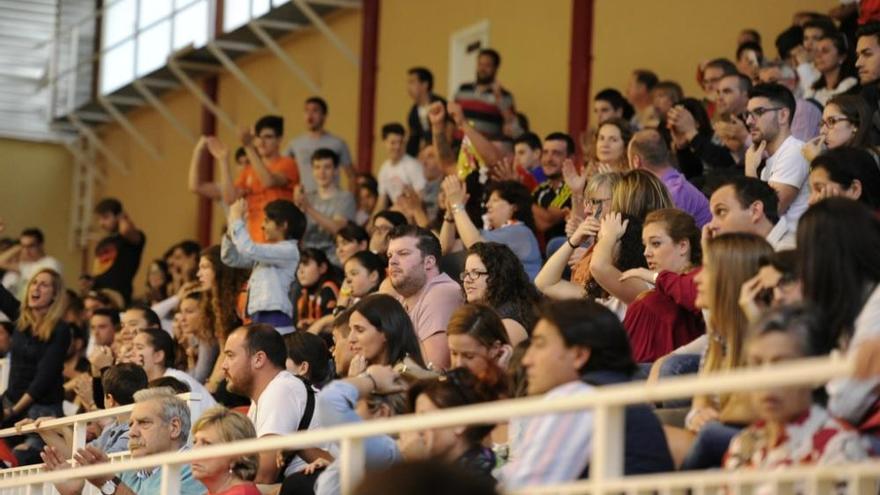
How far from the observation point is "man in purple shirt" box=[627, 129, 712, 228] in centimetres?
788

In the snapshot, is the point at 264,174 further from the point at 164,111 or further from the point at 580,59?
the point at 164,111

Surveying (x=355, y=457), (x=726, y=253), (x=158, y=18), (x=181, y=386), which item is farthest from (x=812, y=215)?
(x=158, y=18)

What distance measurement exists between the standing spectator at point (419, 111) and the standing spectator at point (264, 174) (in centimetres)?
94

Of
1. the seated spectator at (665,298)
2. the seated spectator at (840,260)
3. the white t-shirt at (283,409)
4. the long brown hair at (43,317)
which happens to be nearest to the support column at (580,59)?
the long brown hair at (43,317)

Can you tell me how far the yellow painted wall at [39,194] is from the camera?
2080cm

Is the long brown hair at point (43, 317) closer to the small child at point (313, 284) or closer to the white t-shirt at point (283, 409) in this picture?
the small child at point (313, 284)

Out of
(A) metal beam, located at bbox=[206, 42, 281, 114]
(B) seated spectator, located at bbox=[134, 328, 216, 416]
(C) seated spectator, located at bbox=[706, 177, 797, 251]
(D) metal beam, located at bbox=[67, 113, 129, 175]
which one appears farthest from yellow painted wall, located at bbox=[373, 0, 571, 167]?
(C) seated spectator, located at bbox=[706, 177, 797, 251]

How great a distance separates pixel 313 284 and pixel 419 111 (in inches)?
124

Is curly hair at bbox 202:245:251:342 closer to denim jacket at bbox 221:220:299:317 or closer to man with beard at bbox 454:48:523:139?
denim jacket at bbox 221:220:299:317

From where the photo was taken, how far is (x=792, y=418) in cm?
394

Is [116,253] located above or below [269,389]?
above

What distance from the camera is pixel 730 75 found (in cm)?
940

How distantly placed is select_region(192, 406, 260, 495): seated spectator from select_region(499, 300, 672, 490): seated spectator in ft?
5.66

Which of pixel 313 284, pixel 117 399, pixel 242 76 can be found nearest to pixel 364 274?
pixel 117 399
